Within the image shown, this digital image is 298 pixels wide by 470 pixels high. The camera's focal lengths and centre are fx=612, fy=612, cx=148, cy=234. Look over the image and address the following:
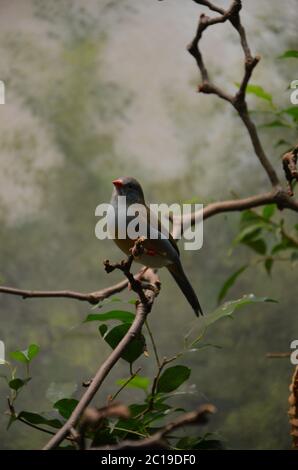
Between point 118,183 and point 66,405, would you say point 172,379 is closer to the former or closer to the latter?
point 66,405

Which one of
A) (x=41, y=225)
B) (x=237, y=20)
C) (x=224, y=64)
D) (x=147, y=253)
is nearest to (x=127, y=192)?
(x=147, y=253)

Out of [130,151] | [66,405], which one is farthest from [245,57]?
[130,151]

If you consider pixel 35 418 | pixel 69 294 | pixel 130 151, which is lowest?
pixel 35 418

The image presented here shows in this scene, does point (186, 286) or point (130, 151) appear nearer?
point (186, 286)

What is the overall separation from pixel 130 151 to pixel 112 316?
→ 4.42 ft

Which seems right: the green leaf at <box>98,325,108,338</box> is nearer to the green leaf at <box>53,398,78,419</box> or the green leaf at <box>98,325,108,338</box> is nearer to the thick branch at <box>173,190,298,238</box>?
the green leaf at <box>53,398,78,419</box>

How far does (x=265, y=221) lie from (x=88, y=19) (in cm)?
114

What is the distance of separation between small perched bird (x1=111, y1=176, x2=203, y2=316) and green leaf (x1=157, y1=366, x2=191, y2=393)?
269mm

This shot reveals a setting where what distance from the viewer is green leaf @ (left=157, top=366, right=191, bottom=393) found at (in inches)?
34.0

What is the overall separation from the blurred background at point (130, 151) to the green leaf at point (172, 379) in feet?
4.08

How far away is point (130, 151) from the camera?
2.17 metres

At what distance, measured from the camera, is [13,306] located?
82.8 inches

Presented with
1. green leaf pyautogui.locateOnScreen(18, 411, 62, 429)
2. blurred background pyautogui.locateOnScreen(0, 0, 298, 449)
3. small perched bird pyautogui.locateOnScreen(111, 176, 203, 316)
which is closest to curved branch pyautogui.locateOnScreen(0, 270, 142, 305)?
small perched bird pyautogui.locateOnScreen(111, 176, 203, 316)

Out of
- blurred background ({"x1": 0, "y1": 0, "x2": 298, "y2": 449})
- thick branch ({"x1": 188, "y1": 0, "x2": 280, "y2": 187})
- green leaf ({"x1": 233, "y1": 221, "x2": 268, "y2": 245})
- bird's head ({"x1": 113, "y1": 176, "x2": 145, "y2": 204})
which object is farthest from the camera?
blurred background ({"x1": 0, "y1": 0, "x2": 298, "y2": 449})
